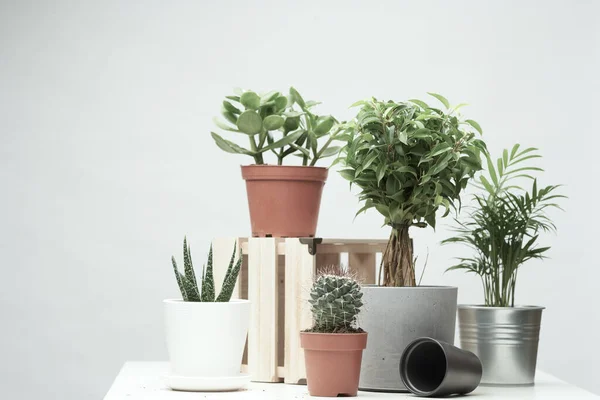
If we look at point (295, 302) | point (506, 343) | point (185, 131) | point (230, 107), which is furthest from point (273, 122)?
point (185, 131)

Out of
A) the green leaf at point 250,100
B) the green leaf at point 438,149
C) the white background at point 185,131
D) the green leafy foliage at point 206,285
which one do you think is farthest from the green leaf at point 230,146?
the white background at point 185,131

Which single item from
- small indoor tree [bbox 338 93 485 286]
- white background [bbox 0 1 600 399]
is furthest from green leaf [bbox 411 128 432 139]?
white background [bbox 0 1 600 399]

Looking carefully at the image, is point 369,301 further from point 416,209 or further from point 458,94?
point 458,94

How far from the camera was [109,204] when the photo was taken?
277cm

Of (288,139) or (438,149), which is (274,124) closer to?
(288,139)

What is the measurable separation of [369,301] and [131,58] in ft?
4.90

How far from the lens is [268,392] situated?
64.7 inches

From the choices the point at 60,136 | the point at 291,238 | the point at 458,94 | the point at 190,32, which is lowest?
the point at 291,238

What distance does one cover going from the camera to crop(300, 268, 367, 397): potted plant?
1.53 meters

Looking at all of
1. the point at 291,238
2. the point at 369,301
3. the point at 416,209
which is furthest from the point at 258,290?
the point at 416,209

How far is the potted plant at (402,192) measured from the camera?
5.45 feet

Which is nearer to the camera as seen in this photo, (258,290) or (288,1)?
(258,290)

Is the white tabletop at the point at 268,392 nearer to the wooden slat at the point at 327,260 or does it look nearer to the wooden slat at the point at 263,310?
the wooden slat at the point at 263,310

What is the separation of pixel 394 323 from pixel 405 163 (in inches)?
12.6
